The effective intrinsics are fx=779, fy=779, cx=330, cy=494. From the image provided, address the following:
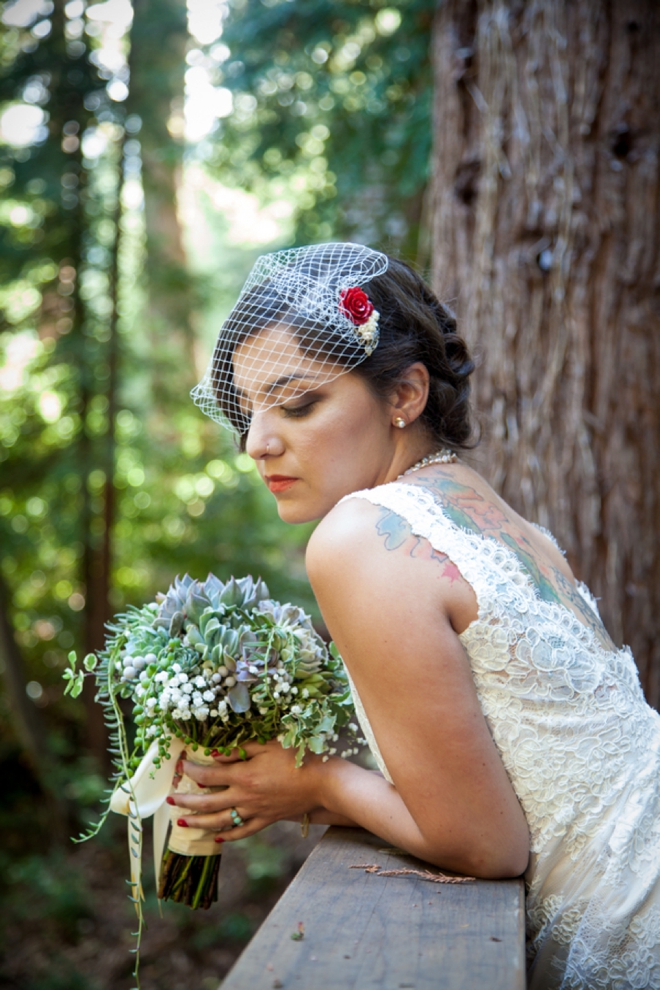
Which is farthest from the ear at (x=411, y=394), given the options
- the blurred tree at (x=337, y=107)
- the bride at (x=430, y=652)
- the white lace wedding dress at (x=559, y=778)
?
the blurred tree at (x=337, y=107)

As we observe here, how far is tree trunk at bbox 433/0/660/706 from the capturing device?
117 inches

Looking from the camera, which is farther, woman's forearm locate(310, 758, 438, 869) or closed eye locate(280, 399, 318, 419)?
closed eye locate(280, 399, 318, 419)

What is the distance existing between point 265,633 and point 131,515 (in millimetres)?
5140

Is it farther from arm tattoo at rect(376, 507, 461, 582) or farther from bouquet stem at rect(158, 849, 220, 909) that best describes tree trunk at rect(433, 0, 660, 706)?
bouquet stem at rect(158, 849, 220, 909)

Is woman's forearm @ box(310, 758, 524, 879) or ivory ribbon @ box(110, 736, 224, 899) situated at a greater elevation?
woman's forearm @ box(310, 758, 524, 879)

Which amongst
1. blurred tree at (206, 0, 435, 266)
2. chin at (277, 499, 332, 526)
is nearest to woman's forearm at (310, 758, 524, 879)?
chin at (277, 499, 332, 526)

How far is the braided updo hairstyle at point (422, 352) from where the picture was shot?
2.07 meters

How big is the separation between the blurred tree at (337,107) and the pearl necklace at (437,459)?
2877mm

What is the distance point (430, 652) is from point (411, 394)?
0.82m

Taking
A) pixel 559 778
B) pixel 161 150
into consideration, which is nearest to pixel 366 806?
pixel 559 778

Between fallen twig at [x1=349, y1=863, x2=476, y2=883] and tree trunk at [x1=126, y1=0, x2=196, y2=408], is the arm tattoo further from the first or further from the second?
tree trunk at [x1=126, y1=0, x2=196, y2=408]

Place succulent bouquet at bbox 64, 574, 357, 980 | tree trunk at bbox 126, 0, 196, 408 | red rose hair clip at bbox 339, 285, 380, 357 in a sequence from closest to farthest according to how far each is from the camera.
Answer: succulent bouquet at bbox 64, 574, 357, 980, red rose hair clip at bbox 339, 285, 380, 357, tree trunk at bbox 126, 0, 196, 408

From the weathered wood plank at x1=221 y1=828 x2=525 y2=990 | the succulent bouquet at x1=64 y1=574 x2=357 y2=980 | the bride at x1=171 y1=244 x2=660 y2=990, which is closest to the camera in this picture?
the weathered wood plank at x1=221 y1=828 x2=525 y2=990

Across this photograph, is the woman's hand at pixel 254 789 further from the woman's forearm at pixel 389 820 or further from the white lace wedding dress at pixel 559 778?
the white lace wedding dress at pixel 559 778
